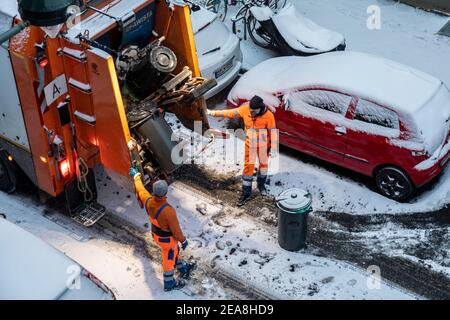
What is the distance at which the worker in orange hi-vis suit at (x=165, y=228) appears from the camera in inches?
282

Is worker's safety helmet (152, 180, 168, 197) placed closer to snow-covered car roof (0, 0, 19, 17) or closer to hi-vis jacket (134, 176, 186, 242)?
hi-vis jacket (134, 176, 186, 242)

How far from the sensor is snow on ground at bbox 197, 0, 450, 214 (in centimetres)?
894

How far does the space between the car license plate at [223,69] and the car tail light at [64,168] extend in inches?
131

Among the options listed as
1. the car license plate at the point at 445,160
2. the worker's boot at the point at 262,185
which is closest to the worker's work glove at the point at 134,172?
the worker's boot at the point at 262,185

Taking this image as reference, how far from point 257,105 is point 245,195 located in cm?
129

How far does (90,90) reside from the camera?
24.6ft

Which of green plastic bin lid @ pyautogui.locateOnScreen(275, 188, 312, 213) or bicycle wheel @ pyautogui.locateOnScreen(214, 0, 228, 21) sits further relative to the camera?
bicycle wheel @ pyautogui.locateOnScreen(214, 0, 228, 21)

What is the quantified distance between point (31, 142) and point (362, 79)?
4.42m

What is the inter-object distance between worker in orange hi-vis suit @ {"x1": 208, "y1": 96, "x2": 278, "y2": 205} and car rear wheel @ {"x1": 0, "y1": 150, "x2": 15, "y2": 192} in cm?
276

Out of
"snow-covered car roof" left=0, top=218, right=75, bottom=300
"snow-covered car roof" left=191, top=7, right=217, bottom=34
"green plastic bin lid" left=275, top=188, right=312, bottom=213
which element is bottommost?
"green plastic bin lid" left=275, top=188, right=312, bottom=213

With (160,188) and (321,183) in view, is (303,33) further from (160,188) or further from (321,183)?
(160,188)

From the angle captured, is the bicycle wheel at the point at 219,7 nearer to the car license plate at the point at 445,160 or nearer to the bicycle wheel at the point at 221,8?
the bicycle wheel at the point at 221,8

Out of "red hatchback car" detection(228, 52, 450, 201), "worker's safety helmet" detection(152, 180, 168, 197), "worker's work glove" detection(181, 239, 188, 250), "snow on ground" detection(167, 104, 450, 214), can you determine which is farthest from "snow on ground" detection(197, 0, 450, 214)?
"worker's safety helmet" detection(152, 180, 168, 197)

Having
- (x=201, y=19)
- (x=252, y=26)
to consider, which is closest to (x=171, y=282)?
(x=201, y=19)
